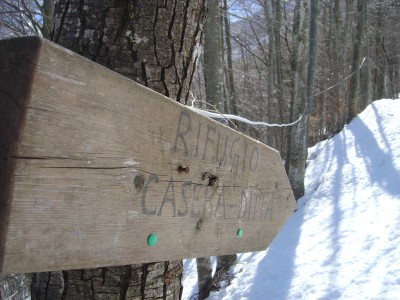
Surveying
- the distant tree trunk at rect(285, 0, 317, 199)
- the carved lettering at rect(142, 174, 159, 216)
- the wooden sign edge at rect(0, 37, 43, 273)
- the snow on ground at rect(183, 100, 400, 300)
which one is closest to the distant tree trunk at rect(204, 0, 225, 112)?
the distant tree trunk at rect(285, 0, 317, 199)

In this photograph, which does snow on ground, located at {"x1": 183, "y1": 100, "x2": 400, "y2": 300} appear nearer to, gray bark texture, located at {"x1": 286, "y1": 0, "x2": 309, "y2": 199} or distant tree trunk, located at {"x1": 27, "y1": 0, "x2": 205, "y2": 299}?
gray bark texture, located at {"x1": 286, "y1": 0, "x2": 309, "y2": 199}

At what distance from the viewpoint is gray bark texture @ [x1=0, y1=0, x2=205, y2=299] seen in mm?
1186

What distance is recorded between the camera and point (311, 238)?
273 inches

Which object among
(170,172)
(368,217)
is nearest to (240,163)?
(170,172)

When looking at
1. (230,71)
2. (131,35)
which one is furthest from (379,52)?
(131,35)

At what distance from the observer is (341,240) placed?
6.30 metres

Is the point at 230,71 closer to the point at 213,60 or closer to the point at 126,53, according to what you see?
the point at 213,60

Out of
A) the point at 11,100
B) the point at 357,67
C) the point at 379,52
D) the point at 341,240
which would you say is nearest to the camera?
the point at 11,100

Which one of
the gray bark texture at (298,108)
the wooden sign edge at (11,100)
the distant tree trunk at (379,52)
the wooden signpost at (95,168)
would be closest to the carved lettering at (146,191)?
the wooden signpost at (95,168)

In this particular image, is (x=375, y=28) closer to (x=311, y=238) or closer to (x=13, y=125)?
(x=311, y=238)

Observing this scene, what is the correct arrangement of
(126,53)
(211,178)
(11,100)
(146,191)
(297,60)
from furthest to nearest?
(297,60), (126,53), (211,178), (146,191), (11,100)

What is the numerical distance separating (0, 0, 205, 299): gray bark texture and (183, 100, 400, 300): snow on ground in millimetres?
4057

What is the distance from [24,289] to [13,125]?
767 centimetres

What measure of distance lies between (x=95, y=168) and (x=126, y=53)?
59cm
